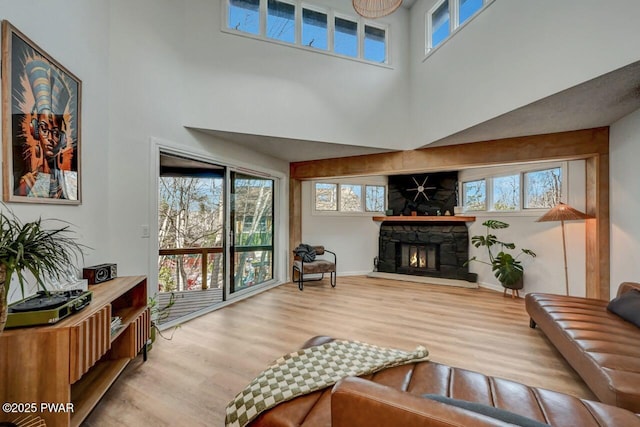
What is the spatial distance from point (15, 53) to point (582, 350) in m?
4.05

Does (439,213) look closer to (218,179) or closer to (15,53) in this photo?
(218,179)

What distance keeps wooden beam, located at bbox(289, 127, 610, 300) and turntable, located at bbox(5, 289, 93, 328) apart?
156 inches

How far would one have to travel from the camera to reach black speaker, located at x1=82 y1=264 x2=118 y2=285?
1996mm

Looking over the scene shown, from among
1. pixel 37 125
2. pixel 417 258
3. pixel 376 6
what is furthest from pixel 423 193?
pixel 37 125

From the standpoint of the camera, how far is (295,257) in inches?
198

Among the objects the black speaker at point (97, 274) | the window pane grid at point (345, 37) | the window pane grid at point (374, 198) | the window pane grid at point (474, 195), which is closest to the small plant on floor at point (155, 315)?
the black speaker at point (97, 274)

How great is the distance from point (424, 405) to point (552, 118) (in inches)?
133

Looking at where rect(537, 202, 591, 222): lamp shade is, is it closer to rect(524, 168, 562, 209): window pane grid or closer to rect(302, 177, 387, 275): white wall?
rect(524, 168, 562, 209): window pane grid

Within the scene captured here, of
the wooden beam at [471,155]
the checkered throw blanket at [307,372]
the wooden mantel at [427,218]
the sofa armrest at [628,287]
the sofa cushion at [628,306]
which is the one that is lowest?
the checkered throw blanket at [307,372]

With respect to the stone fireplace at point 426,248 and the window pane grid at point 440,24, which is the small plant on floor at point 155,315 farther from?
the window pane grid at point 440,24

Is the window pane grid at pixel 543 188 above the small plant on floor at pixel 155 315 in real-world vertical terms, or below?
above

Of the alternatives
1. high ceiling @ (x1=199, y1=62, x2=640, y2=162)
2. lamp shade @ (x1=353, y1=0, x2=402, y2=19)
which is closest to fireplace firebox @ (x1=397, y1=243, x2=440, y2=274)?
high ceiling @ (x1=199, y1=62, x2=640, y2=162)

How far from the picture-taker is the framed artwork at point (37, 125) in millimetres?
1465

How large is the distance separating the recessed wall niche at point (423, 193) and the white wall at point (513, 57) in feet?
6.32
